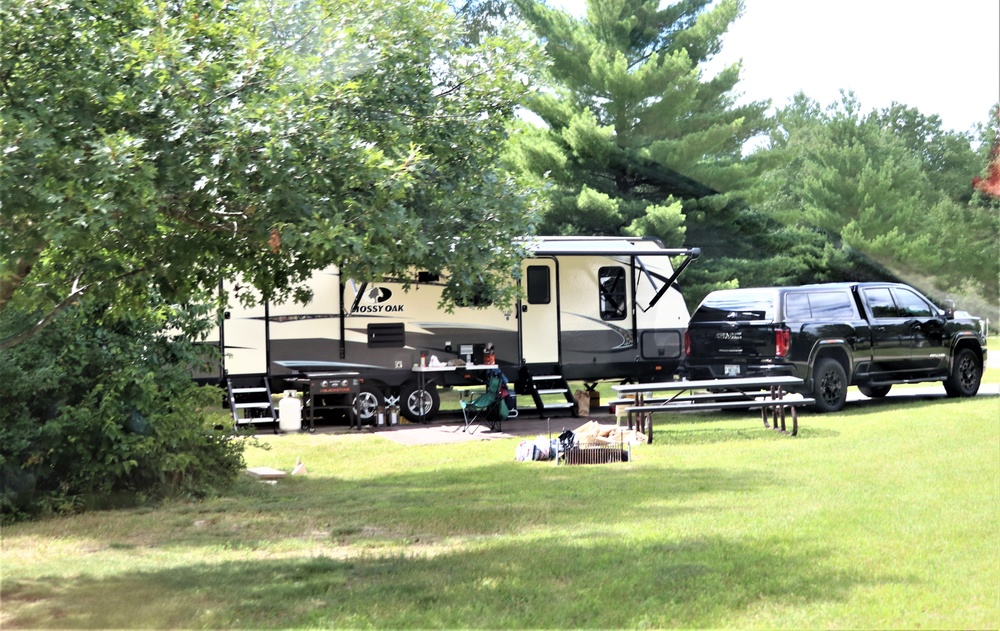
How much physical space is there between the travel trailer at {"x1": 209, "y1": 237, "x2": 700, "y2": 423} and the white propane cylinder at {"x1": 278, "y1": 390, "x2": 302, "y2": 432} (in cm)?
24

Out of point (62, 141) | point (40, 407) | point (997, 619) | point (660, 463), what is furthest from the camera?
point (660, 463)

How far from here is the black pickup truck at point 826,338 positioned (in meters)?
14.9

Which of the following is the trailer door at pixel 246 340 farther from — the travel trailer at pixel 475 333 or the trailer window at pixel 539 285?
the trailer window at pixel 539 285

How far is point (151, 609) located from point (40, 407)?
3762 millimetres

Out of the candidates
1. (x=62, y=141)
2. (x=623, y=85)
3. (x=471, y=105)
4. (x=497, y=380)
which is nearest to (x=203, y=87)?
(x=62, y=141)

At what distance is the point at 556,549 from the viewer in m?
6.70

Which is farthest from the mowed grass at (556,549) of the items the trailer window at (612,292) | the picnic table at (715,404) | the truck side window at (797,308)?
the trailer window at (612,292)

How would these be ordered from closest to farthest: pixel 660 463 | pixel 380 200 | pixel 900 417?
pixel 380 200
pixel 660 463
pixel 900 417

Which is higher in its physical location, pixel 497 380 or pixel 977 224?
pixel 977 224

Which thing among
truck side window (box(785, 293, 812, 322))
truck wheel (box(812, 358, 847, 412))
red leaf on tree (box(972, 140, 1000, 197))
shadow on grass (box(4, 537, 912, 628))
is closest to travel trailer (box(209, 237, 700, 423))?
truck side window (box(785, 293, 812, 322))

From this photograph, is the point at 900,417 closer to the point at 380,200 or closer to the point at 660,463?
the point at 660,463

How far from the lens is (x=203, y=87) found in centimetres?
555

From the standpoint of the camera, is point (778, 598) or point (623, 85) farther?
point (623, 85)

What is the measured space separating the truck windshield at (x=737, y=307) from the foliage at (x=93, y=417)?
8250 millimetres
